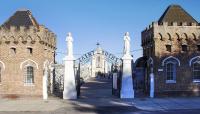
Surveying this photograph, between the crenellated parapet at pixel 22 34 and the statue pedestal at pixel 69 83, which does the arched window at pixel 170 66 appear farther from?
the crenellated parapet at pixel 22 34

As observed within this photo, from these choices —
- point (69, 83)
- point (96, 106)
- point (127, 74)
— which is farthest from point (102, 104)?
point (127, 74)

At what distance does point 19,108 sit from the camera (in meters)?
29.2

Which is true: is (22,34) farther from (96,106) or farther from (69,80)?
(96,106)

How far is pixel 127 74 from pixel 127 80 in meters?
0.55

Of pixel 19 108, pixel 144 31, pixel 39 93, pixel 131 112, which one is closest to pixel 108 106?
pixel 131 112

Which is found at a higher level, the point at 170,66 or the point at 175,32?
the point at 175,32

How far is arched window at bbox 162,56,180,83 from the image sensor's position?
3722 cm

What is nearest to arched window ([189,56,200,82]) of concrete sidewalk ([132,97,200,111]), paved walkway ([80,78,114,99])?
concrete sidewalk ([132,97,200,111])

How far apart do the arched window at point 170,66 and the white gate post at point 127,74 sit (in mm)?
3230

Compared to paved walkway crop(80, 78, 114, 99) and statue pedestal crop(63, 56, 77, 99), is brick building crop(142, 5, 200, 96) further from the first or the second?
statue pedestal crop(63, 56, 77, 99)

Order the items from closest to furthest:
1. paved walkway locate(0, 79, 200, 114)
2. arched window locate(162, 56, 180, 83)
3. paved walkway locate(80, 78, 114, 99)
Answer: paved walkway locate(0, 79, 200, 114) → arched window locate(162, 56, 180, 83) → paved walkway locate(80, 78, 114, 99)

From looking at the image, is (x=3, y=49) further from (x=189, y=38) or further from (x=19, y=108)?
(x=189, y=38)

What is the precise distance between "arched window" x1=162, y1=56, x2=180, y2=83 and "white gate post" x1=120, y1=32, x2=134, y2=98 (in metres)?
3.23

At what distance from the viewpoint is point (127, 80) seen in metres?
36.6
